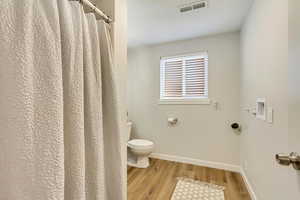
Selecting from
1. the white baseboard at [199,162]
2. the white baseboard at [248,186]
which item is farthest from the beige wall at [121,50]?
the white baseboard at [199,162]

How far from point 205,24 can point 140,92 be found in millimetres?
1572

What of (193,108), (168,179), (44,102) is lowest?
(168,179)

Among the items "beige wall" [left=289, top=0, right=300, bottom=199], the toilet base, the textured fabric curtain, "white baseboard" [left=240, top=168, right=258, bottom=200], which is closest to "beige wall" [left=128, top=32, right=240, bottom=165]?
"white baseboard" [left=240, top=168, right=258, bottom=200]

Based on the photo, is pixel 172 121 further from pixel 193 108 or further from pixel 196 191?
pixel 196 191

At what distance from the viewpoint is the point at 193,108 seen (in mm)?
2602

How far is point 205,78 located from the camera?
256 cm

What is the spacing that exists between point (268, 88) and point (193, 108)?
1388 millimetres

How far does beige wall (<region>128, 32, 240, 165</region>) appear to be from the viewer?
237 centimetres

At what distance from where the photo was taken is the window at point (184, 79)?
8.45ft

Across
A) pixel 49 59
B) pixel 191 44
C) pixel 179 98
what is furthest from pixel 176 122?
pixel 49 59

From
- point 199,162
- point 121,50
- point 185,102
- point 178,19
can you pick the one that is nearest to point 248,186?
point 199,162

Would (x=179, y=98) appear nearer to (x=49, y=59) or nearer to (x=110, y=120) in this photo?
(x=110, y=120)

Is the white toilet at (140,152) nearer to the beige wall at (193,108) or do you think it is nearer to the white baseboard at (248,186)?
the beige wall at (193,108)

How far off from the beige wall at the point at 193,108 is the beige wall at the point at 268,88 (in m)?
0.54
